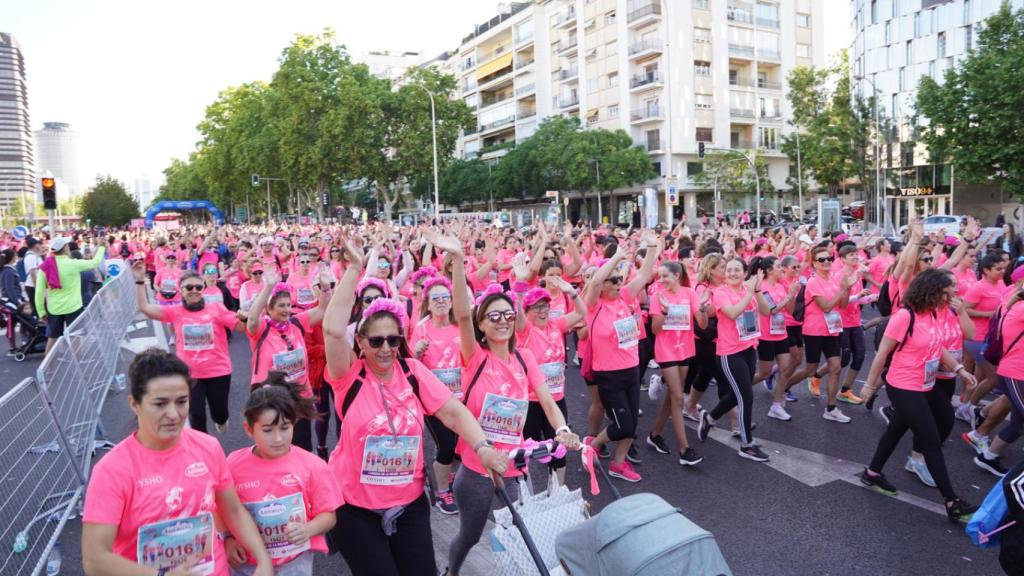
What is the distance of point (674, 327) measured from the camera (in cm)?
663

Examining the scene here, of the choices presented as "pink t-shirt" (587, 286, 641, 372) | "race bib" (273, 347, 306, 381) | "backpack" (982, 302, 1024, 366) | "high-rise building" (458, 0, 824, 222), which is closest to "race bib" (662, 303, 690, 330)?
"pink t-shirt" (587, 286, 641, 372)

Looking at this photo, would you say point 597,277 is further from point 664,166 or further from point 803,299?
point 664,166

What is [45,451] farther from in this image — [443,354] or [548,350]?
[548,350]

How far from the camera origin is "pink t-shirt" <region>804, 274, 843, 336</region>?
25.1 ft

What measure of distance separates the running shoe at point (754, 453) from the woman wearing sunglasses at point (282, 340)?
3679mm

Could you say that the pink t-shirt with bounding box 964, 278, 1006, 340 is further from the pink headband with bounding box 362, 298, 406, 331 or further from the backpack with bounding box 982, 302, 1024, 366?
the pink headband with bounding box 362, 298, 406, 331

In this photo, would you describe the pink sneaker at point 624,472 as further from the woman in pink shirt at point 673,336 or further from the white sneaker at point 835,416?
the white sneaker at point 835,416

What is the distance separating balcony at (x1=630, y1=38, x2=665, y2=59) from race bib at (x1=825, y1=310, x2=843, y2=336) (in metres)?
47.9

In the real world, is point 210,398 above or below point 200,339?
below

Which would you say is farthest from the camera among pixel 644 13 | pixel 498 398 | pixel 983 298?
pixel 644 13

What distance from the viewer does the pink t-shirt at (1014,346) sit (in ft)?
18.6

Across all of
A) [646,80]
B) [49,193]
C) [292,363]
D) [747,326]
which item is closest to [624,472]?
[747,326]

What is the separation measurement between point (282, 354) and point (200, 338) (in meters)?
1.13

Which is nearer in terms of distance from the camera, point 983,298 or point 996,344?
point 996,344
